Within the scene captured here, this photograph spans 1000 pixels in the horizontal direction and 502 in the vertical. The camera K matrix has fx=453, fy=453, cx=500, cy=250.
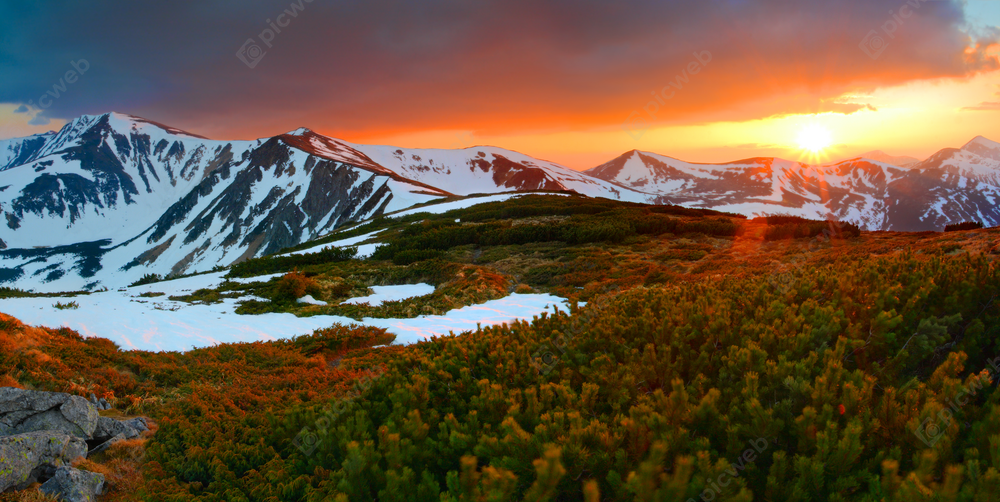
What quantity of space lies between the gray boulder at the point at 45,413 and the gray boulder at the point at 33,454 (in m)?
0.38

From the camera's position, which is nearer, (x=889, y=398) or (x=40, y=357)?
(x=889, y=398)

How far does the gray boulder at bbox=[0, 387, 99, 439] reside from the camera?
15.9 ft

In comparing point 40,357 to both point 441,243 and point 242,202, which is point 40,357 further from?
point 242,202

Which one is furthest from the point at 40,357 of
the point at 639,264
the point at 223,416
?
the point at 639,264

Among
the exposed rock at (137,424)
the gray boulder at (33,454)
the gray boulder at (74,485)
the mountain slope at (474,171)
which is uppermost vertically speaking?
the mountain slope at (474,171)

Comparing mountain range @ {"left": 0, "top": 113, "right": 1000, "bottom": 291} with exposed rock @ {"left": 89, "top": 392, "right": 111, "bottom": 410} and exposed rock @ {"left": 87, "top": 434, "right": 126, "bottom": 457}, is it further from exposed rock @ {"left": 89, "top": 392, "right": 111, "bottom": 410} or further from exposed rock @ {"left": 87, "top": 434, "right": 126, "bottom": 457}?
exposed rock @ {"left": 87, "top": 434, "right": 126, "bottom": 457}

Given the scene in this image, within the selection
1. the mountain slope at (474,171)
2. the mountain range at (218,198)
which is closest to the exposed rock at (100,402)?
the mountain range at (218,198)

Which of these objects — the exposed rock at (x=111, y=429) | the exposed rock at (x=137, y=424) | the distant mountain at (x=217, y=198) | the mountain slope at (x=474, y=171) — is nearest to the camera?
the exposed rock at (x=111, y=429)

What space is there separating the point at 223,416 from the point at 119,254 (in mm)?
176004

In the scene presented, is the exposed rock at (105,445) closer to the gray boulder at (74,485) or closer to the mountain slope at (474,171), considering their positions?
the gray boulder at (74,485)

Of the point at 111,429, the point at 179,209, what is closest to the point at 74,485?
the point at 111,429

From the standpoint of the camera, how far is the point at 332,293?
14.9 meters

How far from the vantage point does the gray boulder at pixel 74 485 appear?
153 inches

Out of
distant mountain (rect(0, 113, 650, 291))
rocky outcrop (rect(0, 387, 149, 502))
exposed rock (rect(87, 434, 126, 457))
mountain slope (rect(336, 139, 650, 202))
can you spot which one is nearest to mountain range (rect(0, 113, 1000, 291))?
distant mountain (rect(0, 113, 650, 291))
